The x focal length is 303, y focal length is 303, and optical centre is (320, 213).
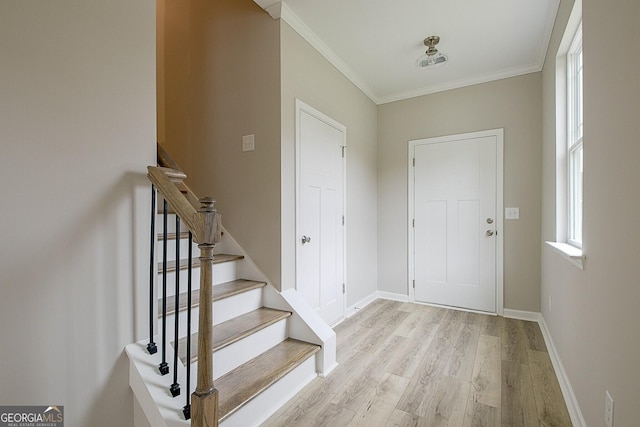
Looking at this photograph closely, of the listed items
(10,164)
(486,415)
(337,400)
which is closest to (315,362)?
(337,400)

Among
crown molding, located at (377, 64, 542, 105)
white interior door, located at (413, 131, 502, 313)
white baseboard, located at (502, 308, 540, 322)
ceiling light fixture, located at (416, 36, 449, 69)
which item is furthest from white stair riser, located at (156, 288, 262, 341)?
crown molding, located at (377, 64, 542, 105)

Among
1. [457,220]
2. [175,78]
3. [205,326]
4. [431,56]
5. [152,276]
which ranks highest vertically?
[431,56]

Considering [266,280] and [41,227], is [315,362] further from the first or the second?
[41,227]

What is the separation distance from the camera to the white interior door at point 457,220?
134 inches

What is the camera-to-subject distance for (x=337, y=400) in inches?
74.9

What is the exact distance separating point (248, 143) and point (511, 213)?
9.35 ft

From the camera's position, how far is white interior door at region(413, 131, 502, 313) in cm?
340

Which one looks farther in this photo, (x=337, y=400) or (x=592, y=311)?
(x=337, y=400)

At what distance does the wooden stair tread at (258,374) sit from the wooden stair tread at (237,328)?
0.65 feet

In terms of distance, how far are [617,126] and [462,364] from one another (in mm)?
1904

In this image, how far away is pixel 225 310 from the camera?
206cm

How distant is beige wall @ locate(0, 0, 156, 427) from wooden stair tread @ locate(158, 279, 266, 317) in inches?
12.9

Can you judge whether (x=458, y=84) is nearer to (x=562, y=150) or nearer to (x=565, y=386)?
(x=562, y=150)

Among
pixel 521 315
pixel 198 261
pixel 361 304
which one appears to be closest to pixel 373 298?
pixel 361 304
